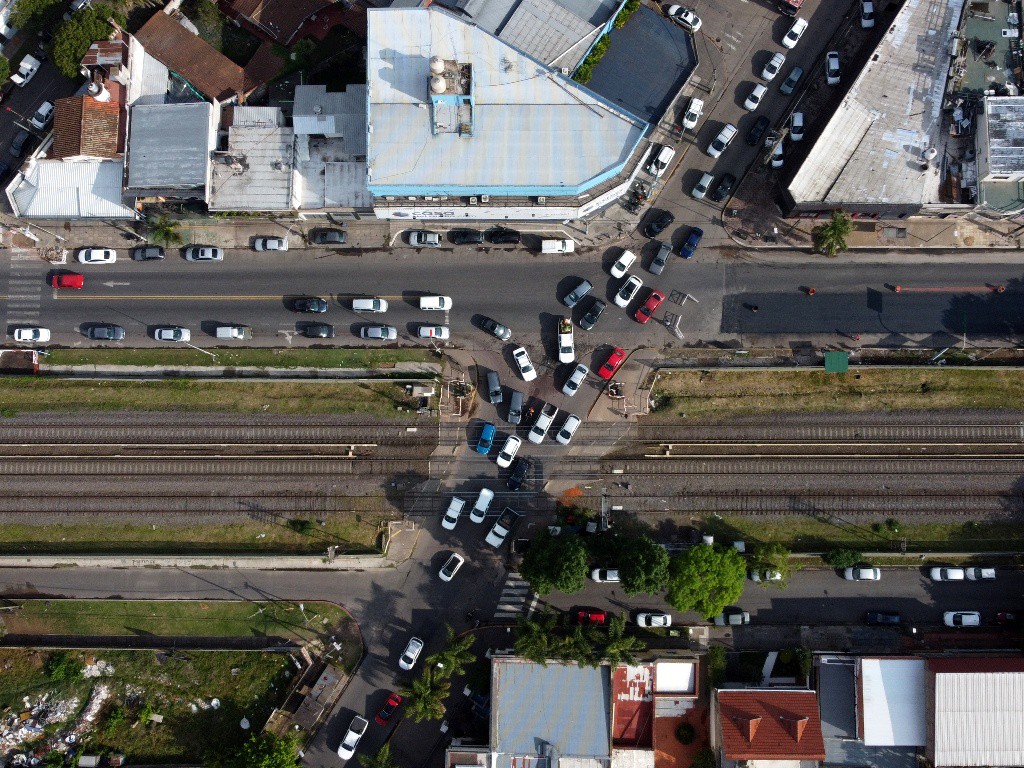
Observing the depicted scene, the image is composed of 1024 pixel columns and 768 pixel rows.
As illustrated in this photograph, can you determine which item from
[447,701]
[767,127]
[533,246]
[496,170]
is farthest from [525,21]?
[447,701]

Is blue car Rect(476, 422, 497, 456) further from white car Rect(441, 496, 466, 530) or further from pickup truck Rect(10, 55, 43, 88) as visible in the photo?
pickup truck Rect(10, 55, 43, 88)

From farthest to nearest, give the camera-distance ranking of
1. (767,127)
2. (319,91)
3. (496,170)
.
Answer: (767,127), (319,91), (496,170)

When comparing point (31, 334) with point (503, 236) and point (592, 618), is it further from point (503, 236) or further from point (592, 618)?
point (592, 618)

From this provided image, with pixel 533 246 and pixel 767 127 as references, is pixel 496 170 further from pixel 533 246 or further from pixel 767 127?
pixel 767 127

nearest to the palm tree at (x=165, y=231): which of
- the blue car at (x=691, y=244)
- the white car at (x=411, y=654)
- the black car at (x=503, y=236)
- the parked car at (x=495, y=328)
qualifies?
the black car at (x=503, y=236)

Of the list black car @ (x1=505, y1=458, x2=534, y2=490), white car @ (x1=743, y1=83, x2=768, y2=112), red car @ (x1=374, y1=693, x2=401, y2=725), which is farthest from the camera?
white car @ (x1=743, y1=83, x2=768, y2=112)

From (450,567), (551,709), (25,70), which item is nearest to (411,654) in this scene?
(450,567)

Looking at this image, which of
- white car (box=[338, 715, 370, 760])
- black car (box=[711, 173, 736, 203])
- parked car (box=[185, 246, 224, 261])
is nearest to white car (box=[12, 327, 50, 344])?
parked car (box=[185, 246, 224, 261])
